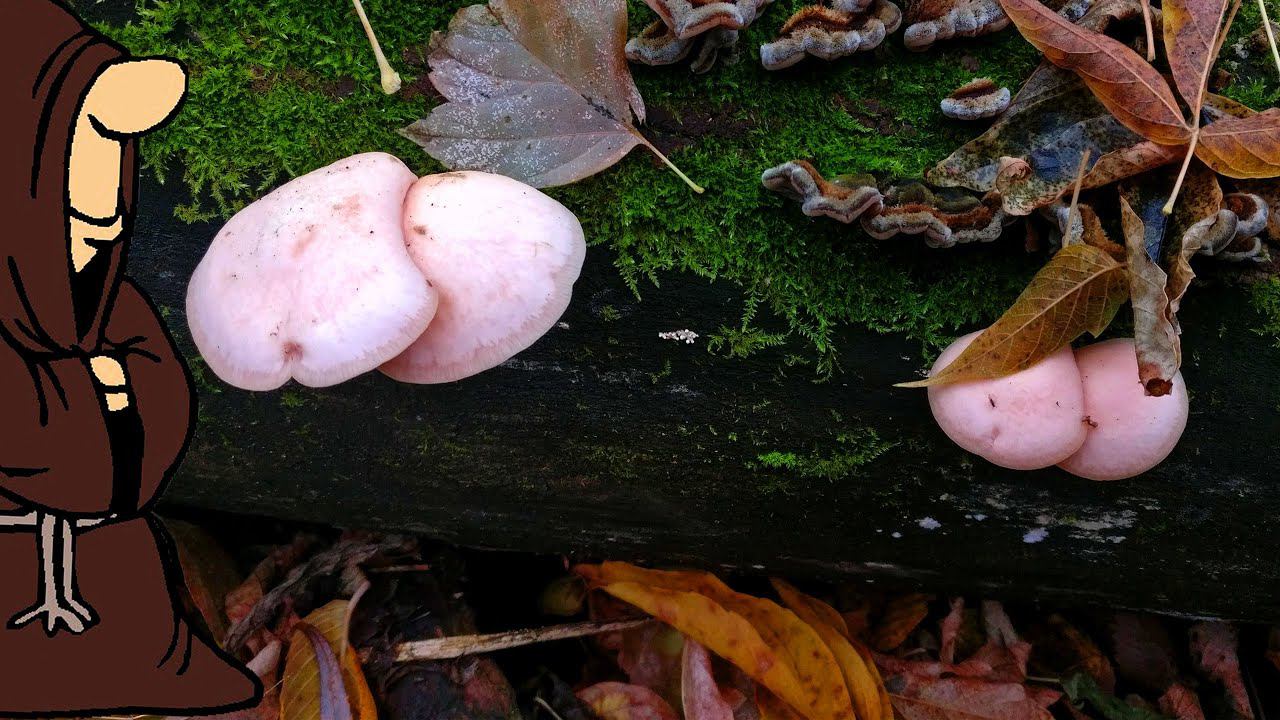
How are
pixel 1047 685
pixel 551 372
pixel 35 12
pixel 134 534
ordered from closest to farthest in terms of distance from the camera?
pixel 35 12 < pixel 551 372 < pixel 134 534 < pixel 1047 685

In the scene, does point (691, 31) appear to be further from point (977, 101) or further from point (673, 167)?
point (977, 101)

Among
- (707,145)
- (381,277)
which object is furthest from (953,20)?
(381,277)

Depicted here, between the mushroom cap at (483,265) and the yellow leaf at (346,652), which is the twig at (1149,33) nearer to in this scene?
the mushroom cap at (483,265)

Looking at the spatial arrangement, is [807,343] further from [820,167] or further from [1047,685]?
[1047,685]

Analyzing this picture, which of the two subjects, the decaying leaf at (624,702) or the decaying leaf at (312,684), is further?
the decaying leaf at (624,702)

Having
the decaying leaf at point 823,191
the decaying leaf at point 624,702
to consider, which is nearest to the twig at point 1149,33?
the decaying leaf at point 823,191

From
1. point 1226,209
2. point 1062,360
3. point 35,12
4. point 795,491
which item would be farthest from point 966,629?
point 35,12
